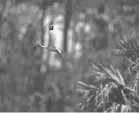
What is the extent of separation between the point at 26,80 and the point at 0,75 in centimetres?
160

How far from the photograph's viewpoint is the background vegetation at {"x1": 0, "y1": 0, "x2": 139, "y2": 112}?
17594mm

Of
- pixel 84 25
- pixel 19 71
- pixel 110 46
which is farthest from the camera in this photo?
pixel 84 25

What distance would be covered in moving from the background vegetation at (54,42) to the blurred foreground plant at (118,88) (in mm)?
6428

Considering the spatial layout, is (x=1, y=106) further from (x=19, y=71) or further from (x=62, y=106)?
(x=62, y=106)

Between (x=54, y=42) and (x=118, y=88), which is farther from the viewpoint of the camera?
(x=54, y=42)

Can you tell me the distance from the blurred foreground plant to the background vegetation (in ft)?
21.1

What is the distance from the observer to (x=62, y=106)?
16969 mm

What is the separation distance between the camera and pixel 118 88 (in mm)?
7984

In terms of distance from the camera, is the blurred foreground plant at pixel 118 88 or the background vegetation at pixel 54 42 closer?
the blurred foreground plant at pixel 118 88

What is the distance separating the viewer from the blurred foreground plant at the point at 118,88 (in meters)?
Answer: 7.81

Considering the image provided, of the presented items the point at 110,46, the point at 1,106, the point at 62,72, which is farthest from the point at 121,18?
the point at 1,106

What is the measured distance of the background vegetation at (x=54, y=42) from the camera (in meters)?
17.6

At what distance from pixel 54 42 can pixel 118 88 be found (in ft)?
37.8

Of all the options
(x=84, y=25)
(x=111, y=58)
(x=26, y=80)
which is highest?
(x=84, y=25)
